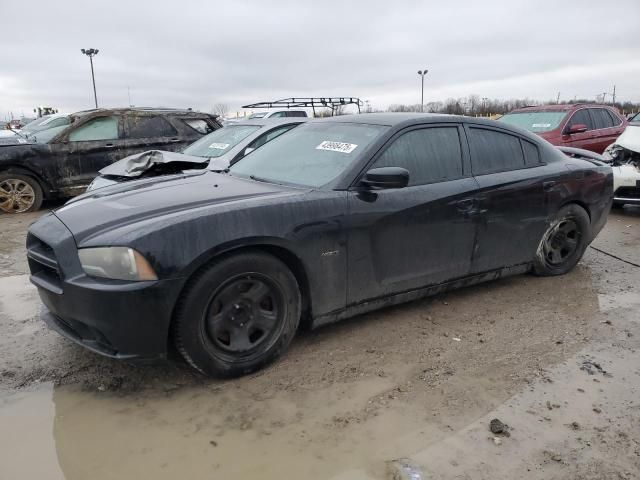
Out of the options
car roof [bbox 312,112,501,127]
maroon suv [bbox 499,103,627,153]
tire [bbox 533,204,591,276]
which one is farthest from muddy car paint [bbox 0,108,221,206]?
maroon suv [bbox 499,103,627,153]

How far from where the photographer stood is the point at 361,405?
9.15 ft

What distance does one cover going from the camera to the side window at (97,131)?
8.65 meters

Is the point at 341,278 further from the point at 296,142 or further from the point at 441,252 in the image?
the point at 296,142

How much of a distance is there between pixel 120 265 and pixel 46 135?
733 centimetres

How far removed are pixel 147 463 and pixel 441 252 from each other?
240 centimetres

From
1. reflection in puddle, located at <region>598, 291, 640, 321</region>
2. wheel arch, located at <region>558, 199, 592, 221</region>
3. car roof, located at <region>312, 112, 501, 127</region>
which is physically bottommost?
reflection in puddle, located at <region>598, 291, 640, 321</region>

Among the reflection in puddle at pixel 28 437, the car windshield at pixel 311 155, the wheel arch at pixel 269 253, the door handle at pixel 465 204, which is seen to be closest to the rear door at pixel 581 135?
the door handle at pixel 465 204

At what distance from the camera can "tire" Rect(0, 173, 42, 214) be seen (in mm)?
8273

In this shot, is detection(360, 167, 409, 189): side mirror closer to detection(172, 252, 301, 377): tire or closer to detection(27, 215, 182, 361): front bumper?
detection(172, 252, 301, 377): tire

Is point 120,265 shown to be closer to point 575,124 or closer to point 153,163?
point 153,163

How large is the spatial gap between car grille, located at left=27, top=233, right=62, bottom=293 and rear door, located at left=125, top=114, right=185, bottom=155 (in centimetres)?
602

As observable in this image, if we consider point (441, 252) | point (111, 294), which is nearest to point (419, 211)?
point (441, 252)

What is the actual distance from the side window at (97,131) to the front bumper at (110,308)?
645 centimetres

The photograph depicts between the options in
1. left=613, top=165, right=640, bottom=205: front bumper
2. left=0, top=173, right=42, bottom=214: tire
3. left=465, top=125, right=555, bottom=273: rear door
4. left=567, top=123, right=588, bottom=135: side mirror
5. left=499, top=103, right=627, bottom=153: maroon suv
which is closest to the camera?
left=465, top=125, right=555, bottom=273: rear door
